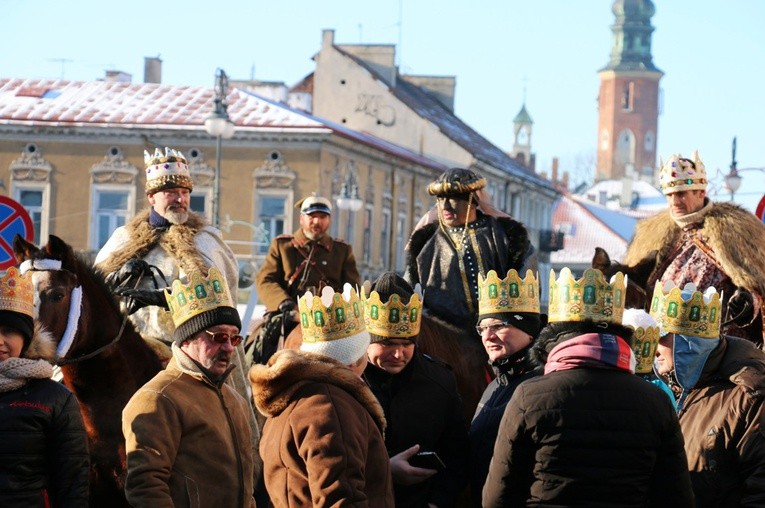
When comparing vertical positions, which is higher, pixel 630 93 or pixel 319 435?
pixel 630 93

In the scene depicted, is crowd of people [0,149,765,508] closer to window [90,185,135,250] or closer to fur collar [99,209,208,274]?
fur collar [99,209,208,274]

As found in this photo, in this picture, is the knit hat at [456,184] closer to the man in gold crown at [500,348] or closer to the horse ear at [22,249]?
the man in gold crown at [500,348]

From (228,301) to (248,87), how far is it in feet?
176

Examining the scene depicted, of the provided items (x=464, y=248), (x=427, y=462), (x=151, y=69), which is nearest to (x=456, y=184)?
(x=464, y=248)

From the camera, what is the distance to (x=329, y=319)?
24.1ft

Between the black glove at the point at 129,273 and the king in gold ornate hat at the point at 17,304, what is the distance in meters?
2.36

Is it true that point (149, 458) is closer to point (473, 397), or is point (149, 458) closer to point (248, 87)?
point (473, 397)

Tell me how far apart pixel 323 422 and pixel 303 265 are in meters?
7.88

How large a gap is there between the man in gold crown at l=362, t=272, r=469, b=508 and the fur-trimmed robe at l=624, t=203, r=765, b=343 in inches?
129

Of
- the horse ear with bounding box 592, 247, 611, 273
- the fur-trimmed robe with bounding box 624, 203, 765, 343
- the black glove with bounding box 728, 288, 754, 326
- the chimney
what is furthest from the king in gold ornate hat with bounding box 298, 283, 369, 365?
the chimney

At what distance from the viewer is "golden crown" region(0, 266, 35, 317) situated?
7.61 m

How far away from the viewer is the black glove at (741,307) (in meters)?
11.2

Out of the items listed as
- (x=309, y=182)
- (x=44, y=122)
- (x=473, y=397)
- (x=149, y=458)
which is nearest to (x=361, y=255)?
(x=309, y=182)

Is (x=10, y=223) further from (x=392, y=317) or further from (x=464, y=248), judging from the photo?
(x=392, y=317)
